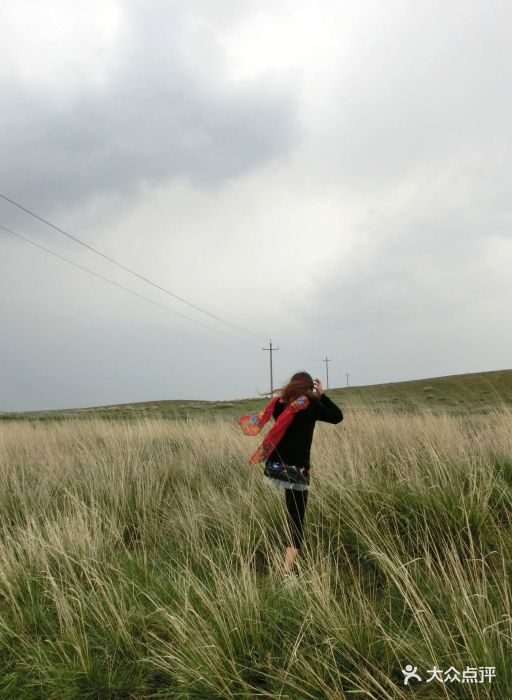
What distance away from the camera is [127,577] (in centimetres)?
332

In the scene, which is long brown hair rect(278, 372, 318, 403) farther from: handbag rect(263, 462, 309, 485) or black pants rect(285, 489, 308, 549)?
black pants rect(285, 489, 308, 549)

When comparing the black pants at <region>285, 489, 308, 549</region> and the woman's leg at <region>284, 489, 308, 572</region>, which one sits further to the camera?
the black pants at <region>285, 489, 308, 549</region>

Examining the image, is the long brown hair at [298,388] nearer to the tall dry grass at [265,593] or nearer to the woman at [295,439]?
the woman at [295,439]

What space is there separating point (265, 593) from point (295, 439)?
137cm

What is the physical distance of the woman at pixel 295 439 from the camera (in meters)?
3.89

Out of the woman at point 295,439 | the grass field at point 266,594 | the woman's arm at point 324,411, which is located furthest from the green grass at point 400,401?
the woman at point 295,439

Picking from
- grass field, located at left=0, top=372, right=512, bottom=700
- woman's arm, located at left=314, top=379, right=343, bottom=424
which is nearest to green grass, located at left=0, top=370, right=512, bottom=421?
grass field, located at left=0, top=372, right=512, bottom=700

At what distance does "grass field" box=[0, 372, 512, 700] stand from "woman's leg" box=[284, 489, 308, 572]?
124 mm

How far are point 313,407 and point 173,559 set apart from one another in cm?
174

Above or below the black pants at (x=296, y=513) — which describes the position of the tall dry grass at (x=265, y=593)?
below

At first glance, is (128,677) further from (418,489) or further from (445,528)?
(418,489)

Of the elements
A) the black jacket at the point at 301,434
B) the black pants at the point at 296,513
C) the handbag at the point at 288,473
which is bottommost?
the black pants at the point at 296,513

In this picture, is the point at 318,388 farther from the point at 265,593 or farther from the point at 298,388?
the point at 265,593

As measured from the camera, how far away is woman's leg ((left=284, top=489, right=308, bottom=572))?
3557 millimetres
